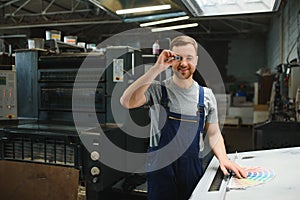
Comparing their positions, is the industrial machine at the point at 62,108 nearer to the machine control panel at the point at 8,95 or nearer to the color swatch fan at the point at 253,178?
the machine control panel at the point at 8,95

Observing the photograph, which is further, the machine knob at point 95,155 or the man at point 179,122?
the machine knob at point 95,155

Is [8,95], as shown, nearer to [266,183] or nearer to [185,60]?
[185,60]

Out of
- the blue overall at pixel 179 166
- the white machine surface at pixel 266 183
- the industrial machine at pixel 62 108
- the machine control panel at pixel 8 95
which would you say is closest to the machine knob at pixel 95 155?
the industrial machine at pixel 62 108

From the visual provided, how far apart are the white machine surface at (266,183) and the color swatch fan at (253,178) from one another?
20 mm

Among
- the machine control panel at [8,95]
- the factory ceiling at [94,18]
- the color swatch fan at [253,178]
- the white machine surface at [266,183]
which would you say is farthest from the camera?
the factory ceiling at [94,18]

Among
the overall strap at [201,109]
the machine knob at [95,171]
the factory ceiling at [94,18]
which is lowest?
the machine knob at [95,171]

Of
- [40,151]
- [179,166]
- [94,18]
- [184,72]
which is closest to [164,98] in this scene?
[184,72]

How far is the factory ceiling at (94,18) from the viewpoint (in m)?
2.62

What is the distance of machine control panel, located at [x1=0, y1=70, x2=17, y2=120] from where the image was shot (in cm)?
218

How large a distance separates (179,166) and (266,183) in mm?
411

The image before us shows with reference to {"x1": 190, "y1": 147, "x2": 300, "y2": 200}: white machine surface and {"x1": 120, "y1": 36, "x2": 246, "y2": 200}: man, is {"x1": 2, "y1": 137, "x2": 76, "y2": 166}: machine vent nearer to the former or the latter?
{"x1": 120, "y1": 36, "x2": 246, "y2": 200}: man

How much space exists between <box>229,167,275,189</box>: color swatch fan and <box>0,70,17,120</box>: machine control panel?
1.77 m

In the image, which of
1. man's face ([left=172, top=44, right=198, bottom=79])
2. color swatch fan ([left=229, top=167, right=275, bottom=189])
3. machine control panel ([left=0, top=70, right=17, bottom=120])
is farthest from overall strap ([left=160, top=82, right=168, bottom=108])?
machine control panel ([left=0, top=70, right=17, bottom=120])

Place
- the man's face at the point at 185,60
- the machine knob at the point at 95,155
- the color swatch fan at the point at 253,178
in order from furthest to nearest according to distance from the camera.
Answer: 1. the machine knob at the point at 95,155
2. the man's face at the point at 185,60
3. the color swatch fan at the point at 253,178
